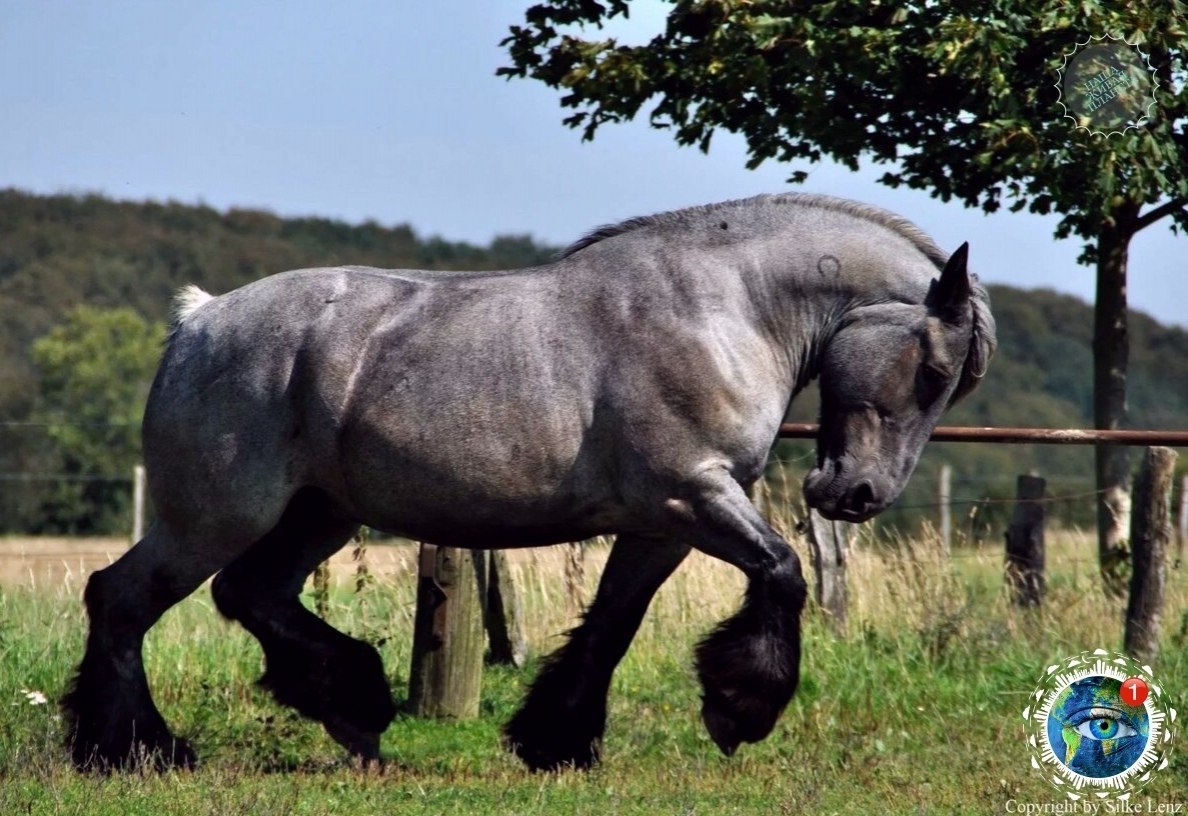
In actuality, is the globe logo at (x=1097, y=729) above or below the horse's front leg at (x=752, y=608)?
below

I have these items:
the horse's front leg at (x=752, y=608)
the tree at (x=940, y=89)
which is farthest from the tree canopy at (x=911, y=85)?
the horse's front leg at (x=752, y=608)

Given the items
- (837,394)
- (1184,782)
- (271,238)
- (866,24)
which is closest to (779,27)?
(866,24)

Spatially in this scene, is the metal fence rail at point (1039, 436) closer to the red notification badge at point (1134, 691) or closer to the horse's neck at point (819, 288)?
the horse's neck at point (819, 288)

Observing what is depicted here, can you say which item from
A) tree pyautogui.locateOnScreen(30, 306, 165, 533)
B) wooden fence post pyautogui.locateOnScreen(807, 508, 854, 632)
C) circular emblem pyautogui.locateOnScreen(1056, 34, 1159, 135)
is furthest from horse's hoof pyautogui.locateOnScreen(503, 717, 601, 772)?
tree pyautogui.locateOnScreen(30, 306, 165, 533)

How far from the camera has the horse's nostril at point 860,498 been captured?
6.11m

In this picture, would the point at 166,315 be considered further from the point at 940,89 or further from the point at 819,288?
the point at 819,288

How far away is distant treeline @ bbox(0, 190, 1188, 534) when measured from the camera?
4003 centimetres

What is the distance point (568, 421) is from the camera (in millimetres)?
6035

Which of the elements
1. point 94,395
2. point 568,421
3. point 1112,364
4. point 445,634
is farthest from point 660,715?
point 94,395

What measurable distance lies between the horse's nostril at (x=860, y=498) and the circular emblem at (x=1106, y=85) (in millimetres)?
3570

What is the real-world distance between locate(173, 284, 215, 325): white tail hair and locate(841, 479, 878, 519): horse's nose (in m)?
2.81

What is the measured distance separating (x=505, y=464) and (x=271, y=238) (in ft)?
222

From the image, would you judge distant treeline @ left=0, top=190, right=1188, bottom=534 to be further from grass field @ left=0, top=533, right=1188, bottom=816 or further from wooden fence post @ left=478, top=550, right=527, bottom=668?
wooden fence post @ left=478, top=550, right=527, bottom=668

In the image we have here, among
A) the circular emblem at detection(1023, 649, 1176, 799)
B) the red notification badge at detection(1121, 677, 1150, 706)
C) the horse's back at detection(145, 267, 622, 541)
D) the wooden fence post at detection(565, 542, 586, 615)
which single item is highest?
the horse's back at detection(145, 267, 622, 541)
